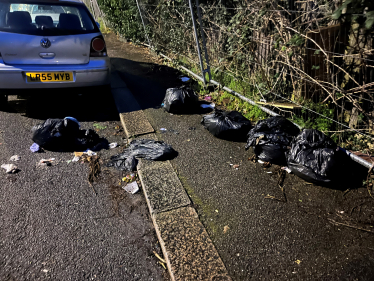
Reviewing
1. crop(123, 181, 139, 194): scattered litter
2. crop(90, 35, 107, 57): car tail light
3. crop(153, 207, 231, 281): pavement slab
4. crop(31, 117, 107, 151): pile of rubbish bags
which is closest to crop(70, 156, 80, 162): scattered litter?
crop(31, 117, 107, 151): pile of rubbish bags

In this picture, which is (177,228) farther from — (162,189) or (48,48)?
(48,48)

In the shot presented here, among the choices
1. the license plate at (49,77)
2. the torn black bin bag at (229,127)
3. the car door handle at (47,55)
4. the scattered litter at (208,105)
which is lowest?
the scattered litter at (208,105)

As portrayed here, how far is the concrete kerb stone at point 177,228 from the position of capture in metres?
2.12

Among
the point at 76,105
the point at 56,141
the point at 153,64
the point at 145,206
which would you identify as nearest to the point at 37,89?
the point at 76,105

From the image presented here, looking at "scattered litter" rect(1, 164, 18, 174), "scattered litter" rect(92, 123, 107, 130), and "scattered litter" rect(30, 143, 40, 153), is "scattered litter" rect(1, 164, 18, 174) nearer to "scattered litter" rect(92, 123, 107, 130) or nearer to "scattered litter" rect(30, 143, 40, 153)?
"scattered litter" rect(30, 143, 40, 153)

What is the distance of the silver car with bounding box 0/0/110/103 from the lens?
435 centimetres

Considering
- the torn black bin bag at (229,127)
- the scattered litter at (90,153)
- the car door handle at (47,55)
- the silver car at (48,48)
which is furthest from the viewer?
the car door handle at (47,55)

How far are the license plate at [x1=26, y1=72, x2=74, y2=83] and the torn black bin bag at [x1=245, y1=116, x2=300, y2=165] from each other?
2.88 metres

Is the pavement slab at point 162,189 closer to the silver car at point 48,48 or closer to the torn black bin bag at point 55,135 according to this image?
the torn black bin bag at point 55,135

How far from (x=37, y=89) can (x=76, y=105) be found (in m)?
0.84

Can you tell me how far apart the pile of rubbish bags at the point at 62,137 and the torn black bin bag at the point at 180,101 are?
1.36m

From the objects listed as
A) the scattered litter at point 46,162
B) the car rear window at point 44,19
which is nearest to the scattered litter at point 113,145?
the scattered litter at point 46,162

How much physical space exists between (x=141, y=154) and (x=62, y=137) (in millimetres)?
1087

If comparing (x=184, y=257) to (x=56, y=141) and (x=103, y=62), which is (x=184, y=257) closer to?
(x=56, y=141)
